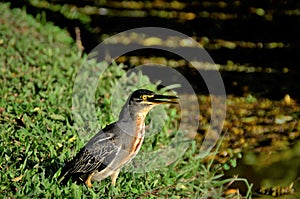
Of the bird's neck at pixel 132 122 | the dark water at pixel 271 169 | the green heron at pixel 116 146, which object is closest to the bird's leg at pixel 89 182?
the green heron at pixel 116 146

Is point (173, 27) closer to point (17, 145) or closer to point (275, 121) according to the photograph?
point (275, 121)

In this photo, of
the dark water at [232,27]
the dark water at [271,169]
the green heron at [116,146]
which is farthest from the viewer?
the dark water at [232,27]

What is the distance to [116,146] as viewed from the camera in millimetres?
5242

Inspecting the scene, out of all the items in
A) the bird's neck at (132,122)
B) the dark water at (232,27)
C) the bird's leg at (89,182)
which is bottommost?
the bird's leg at (89,182)

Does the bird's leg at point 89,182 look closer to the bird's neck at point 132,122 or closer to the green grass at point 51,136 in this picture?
the green grass at point 51,136

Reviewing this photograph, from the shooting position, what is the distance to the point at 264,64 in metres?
9.50

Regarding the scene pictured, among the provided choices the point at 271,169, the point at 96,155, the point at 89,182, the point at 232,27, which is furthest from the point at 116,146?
the point at 232,27

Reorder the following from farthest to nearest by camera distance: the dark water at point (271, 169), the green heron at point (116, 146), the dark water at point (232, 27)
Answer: the dark water at point (232, 27)
the dark water at point (271, 169)
the green heron at point (116, 146)

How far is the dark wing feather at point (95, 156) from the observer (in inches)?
207

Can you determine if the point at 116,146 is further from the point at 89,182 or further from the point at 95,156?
the point at 89,182

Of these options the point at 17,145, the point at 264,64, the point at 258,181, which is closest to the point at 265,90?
the point at 264,64

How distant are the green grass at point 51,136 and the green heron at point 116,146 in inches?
5.0

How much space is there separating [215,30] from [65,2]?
92.7 inches

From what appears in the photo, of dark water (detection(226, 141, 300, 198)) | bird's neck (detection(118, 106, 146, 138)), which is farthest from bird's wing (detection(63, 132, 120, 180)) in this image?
dark water (detection(226, 141, 300, 198))
